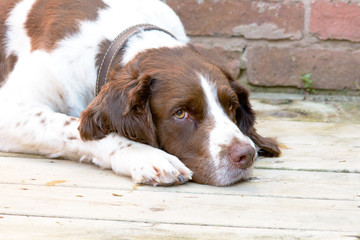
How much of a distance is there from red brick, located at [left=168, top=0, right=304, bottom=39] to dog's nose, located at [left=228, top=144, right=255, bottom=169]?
2432 millimetres

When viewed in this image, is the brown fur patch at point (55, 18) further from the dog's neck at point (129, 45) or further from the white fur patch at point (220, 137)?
the white fur patch at point (220, 137)

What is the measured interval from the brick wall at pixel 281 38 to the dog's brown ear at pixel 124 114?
84.7 inches

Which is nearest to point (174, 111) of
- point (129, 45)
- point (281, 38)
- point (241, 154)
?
point (241, 154)

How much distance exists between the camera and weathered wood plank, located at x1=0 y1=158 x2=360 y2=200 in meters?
2.49

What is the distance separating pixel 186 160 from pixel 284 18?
7.99 ft

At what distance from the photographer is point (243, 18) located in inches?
189

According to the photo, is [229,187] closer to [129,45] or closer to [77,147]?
[77,147]

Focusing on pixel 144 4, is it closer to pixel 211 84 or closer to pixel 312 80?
pixel 211 84

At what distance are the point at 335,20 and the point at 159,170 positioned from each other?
2.75 meters

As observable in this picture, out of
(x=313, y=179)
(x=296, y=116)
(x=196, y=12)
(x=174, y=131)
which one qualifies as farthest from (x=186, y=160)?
(x=196, y=12)

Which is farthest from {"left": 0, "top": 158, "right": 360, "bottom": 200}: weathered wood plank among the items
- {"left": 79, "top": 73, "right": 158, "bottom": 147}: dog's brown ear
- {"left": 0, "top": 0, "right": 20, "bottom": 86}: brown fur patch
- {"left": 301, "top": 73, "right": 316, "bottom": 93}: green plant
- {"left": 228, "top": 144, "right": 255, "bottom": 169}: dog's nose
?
{"left": 301, "top": 73, "right": 316, "bottom": 93}: green plant

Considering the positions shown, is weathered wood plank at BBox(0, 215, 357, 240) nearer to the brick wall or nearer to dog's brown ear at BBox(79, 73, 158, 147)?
dog's brown ear at BBox(79, 73, 158, 147)

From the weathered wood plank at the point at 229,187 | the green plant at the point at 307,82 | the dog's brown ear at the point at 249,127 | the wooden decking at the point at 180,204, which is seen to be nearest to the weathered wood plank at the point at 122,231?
the wooden decking at the point at 180,204

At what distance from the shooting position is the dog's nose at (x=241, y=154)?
2.53 m
